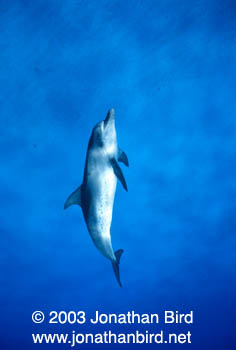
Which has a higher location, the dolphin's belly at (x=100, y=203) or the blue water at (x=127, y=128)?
the blue water at (x=127, y=128)

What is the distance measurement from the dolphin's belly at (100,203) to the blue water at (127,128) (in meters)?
6.88

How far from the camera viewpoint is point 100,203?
15.0 ft

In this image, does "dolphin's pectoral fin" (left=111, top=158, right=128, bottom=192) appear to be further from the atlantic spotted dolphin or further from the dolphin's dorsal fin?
the dolphin's dorsal fin

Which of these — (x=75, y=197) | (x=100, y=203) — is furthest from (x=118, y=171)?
(x=75, y=197)

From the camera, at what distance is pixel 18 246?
19.6m

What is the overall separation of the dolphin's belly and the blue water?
6.88 m

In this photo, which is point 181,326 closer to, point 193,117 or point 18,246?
point 18,246

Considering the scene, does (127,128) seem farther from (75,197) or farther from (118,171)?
(118,171)

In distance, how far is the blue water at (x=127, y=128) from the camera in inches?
379

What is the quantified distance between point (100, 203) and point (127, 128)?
794 centimetres

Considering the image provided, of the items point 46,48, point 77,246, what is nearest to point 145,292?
point 77,246

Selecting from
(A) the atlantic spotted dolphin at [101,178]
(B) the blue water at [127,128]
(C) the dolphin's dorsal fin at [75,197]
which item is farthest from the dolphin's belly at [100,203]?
(B) the blue water at [127,128]

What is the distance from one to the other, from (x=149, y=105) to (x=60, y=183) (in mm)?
6042

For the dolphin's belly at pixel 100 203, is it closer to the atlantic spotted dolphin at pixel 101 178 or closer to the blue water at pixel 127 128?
the atlantic spotted dolphin at pixel 101 178
